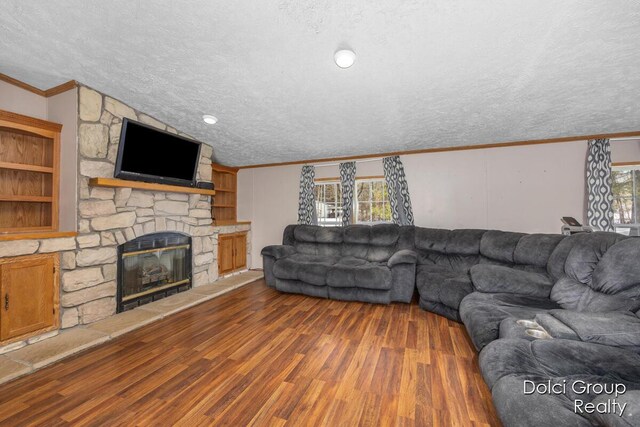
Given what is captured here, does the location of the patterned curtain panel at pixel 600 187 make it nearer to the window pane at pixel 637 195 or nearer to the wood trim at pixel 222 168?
the window pane at pixel 637 195

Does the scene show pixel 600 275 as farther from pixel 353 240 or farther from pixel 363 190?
pixel 363 190

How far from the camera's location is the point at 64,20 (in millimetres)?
1874

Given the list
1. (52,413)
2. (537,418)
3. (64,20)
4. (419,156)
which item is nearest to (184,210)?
(64,20)

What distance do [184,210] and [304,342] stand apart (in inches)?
104

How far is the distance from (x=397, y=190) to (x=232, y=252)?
316 centimetres

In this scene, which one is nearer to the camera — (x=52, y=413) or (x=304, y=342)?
(x=52, y=413)

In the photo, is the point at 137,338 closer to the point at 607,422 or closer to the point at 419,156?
the point at 607,422

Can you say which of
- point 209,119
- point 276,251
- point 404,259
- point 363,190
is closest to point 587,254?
point 404,259

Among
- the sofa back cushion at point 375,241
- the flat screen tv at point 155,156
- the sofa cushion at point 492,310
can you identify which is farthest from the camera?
the sofa back cushion at point 375,241

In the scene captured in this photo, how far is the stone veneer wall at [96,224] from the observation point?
2.52 meters

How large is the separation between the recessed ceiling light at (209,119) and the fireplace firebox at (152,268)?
162 centimetres

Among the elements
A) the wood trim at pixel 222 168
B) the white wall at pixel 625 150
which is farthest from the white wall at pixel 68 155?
the white wall at pixel 625 150

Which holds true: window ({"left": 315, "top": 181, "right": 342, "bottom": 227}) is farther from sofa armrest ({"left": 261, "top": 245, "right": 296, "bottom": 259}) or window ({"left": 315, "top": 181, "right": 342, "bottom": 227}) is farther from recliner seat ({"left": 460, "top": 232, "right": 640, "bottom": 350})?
recliner seat ({"left": 460, "top": 232, "right": 640, "bottom": 350})

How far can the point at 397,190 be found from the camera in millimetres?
4309
